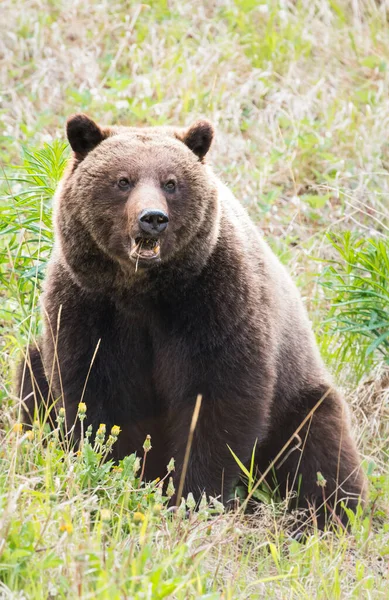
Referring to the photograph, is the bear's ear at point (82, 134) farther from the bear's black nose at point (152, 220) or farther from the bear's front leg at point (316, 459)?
the bear's front leg at point (316, 459)

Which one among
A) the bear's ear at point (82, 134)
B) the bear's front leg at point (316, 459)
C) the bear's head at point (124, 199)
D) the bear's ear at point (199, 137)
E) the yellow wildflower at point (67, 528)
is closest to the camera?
the yellow wildflower at point (67, 528)

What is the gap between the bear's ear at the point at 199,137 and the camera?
205 inches

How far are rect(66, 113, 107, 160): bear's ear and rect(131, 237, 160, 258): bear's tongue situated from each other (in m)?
0.70

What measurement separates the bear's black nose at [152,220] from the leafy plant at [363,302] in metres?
1.80

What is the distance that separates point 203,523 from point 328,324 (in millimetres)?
3025

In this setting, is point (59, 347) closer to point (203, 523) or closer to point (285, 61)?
point (203, 523)

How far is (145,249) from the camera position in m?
4.72

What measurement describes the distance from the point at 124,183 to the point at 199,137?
56cm

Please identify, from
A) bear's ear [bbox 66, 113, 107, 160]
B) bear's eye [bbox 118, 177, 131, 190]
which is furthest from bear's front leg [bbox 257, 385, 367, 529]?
bear's ear [bbox 66, 113, 107, 160]

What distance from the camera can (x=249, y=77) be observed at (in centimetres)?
942

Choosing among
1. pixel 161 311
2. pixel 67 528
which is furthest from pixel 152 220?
pixel 67 528

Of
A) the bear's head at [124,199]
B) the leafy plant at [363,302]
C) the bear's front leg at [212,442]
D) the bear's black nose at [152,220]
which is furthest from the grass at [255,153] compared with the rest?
the bear's black nose at [152,220]

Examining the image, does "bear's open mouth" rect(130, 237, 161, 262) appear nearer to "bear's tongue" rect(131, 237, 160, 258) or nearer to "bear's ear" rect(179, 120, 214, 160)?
"bear's tongue" rect(131, 237, 160, 258)

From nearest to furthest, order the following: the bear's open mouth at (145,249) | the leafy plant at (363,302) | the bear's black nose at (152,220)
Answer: the bear's black nose at (152,220)
the bear's open mouth at (145,249)
the leafy plant at (363,302)
